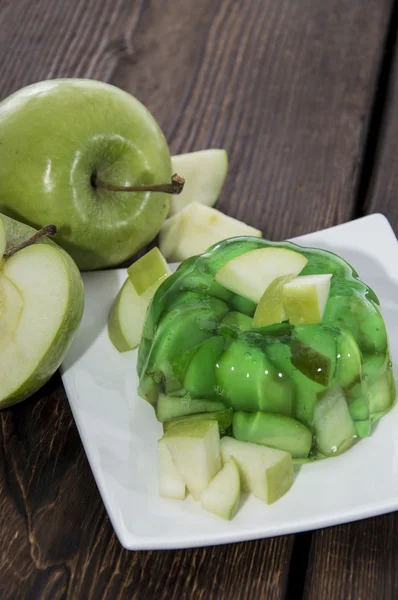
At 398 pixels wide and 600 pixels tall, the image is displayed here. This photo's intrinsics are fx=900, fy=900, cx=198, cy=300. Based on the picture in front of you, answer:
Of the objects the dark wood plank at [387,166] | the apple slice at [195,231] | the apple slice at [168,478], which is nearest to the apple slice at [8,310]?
the apple slice at [168,478]

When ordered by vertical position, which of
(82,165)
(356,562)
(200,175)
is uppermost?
(82,165)

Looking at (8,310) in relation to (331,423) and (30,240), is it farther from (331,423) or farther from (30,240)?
(331,423)

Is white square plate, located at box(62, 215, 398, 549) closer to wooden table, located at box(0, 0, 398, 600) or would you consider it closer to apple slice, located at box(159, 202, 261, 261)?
wooden table, located at box(0, 0, 398, 600)

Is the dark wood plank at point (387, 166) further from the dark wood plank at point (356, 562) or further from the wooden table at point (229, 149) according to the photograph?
the dark wood plank at point (356, 562)

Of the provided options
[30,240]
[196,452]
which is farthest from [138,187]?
[196,452]

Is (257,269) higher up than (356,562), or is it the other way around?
(257,269)

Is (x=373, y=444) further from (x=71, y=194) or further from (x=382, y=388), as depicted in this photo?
(x=71, y=194)

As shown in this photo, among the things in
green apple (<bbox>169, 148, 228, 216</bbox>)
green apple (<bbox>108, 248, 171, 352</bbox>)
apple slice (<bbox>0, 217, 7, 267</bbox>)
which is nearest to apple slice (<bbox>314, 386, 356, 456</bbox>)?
green apple (<bbox>108, 248, 171, 352</bbox>)
